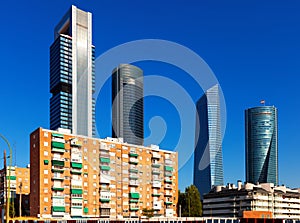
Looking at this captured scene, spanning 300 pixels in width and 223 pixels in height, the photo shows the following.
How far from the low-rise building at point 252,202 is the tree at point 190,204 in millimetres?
12487

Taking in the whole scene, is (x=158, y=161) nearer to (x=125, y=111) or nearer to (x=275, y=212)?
(x=275, y=212)

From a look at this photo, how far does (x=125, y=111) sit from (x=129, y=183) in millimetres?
57392

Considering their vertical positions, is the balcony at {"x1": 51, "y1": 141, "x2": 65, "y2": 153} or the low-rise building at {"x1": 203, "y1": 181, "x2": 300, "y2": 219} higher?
the balcony at {"x1": 51, "y1": 141, "x2": 65, "y2": 153}

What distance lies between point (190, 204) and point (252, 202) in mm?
22197

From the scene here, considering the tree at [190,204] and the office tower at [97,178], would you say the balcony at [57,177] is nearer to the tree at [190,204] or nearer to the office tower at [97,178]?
the office tower at [97,178]

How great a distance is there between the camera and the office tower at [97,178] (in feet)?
293

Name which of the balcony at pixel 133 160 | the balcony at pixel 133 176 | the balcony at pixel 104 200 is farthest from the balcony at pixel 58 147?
the balcony at pixel 133 176

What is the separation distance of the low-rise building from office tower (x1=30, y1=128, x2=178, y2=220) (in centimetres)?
2346

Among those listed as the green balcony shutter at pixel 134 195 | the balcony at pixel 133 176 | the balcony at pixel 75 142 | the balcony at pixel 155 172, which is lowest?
the green balcony shutter at pixel 134 195

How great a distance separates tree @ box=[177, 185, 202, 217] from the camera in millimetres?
111469

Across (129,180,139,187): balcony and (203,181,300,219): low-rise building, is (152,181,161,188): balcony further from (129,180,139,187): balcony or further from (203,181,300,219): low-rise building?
(203,181,300,219): low-rise building

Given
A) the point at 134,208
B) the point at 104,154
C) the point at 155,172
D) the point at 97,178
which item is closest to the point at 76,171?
the point at 97,178

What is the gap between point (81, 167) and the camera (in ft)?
310

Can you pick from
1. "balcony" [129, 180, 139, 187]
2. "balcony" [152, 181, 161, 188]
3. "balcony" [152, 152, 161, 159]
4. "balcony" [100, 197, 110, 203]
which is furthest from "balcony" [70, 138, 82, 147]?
"balcony" [152, 181, 161, 188]
